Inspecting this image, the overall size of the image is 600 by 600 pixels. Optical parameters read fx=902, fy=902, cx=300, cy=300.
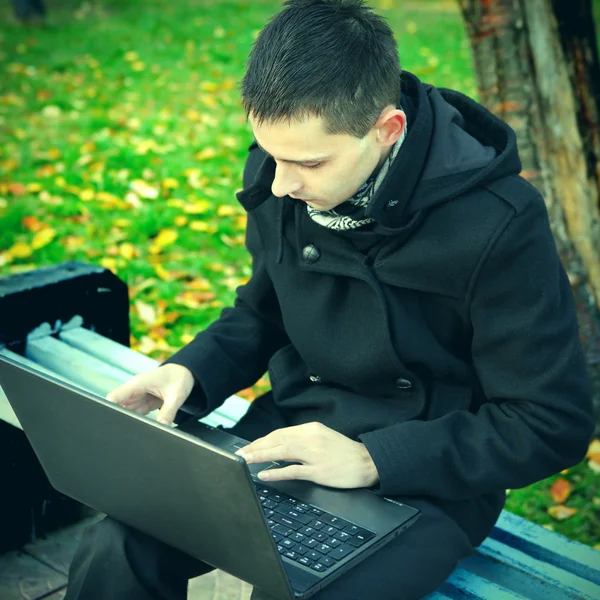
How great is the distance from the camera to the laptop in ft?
4.98

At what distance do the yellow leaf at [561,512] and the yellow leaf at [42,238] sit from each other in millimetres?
2927

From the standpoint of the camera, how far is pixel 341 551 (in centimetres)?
171

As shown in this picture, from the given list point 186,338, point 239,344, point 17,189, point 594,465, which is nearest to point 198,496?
point 239,344

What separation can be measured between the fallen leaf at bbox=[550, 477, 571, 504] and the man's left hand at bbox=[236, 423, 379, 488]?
1396mm

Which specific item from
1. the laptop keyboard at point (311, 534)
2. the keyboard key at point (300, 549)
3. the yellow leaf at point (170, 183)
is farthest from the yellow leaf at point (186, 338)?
the keyboard key at point (300, 549)

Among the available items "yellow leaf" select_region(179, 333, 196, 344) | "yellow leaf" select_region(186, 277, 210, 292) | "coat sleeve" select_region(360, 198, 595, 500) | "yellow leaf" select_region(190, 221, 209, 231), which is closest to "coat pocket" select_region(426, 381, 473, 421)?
"coat sleeve" select_region(360, 198, 595, 500)

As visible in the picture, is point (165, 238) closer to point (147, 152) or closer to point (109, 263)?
point (109, 263)

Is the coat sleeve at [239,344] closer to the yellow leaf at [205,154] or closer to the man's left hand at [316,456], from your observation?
the man's left hand at [316,456]

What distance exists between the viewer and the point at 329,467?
182cm

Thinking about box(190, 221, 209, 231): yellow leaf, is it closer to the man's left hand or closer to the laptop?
the laptop

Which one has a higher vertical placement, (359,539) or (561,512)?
(359,539)

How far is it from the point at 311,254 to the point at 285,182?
0.82 ft

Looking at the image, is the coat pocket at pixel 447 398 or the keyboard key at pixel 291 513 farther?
the coat pocket at pixel 447 398

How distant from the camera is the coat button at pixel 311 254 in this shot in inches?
81.2
